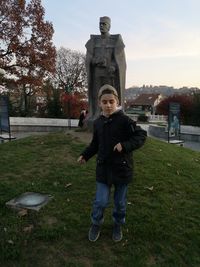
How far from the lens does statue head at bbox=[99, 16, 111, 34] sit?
9.12m

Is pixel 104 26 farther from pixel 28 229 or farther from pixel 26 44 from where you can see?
pixel 26 44

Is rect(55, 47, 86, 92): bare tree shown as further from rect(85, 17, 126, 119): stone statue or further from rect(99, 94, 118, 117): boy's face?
rect(99, 94, 118, 117): boy's face

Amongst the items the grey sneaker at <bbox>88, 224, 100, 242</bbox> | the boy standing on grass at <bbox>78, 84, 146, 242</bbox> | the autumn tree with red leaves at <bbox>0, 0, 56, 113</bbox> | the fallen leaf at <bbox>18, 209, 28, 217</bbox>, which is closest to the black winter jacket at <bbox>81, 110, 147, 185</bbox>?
the boy standing on grass at <bbox>78, 84, 146, 242</bbox>

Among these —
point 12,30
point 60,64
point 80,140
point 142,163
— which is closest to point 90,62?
point 80,140

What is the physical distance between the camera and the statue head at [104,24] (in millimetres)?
9125

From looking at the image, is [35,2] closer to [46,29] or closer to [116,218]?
[46,29]

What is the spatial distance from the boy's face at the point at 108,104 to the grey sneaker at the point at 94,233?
1.34 metres

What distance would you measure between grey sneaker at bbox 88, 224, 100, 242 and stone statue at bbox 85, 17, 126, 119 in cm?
535

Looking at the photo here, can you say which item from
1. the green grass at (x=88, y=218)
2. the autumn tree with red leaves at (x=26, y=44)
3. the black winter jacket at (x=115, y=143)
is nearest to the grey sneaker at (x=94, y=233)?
the green grass at (x=88, y=218)

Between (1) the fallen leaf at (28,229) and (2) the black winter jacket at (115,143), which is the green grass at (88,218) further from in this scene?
(2) the black winter jacket at (115,143)

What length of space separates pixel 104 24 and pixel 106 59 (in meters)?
0.91

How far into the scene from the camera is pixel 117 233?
420cm

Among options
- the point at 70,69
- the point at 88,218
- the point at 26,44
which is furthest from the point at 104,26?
the point at 70,69

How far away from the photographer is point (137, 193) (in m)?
5.56
